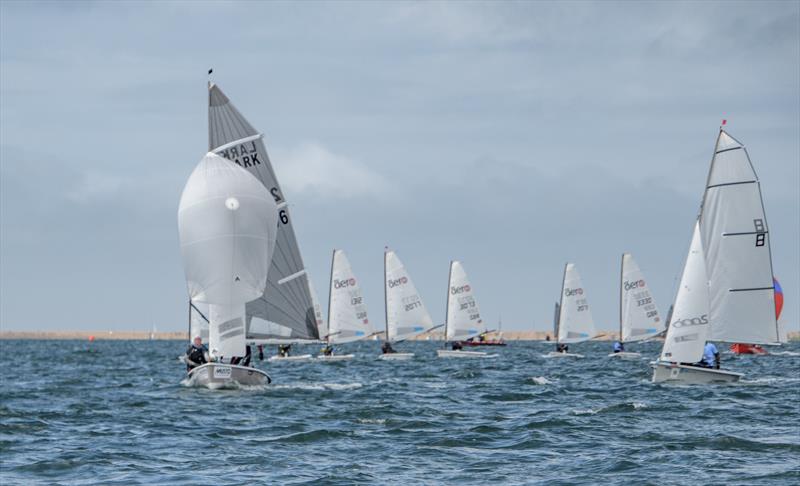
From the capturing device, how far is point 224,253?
120ft

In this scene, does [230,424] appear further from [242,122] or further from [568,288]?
[568,288]

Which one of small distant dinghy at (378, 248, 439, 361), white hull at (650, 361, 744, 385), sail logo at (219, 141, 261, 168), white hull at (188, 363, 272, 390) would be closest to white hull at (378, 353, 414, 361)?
small distant dinghy at (378, 248, 439, 361)

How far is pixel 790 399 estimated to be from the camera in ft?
114

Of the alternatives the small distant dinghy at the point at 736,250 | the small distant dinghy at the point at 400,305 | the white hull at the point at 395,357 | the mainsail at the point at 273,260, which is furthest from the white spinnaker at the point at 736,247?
the small distant dinghy at the point at 400,305

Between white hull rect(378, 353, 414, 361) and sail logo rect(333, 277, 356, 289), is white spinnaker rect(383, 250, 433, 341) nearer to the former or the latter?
sail logo rect(333, 277, 356, 289)

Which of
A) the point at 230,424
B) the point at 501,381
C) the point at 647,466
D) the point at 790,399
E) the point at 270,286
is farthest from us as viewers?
the point at 501,381

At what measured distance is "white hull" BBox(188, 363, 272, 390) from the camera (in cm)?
3675

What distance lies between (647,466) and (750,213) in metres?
27.0

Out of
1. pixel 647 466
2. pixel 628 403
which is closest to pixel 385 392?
pixel 628 403

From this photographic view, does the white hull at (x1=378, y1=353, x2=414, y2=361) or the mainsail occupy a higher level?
the mainsail

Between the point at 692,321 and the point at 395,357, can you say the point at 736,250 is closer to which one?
the point at 692,321

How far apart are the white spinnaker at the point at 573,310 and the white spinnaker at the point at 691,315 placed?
50935 mm

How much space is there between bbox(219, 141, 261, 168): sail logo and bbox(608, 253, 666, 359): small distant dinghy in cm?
4480

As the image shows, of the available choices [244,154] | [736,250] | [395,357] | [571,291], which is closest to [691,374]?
[736,250]
